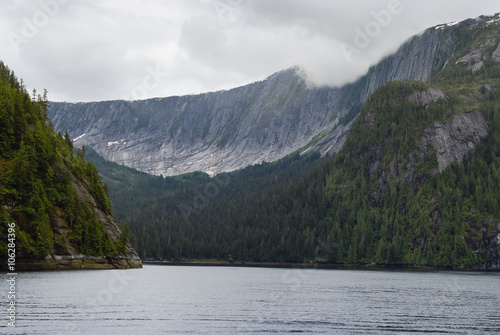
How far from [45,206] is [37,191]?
4.39 metres

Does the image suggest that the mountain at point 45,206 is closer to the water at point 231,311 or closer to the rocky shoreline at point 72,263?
the rocky shoreline at point 72,263

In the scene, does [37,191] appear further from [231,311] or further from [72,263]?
[231,311]

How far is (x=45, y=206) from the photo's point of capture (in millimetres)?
118312

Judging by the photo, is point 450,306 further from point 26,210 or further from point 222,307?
point 26,210

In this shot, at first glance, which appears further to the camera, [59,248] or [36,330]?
[59,248]

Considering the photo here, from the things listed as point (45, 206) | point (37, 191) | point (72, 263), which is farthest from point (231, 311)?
point (72, 263)

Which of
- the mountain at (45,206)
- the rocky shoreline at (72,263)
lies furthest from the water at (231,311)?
the rocky shoreline at (72,263)

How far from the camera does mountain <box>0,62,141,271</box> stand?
10919 cm

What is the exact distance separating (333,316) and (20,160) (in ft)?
251

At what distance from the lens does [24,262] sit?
111 m

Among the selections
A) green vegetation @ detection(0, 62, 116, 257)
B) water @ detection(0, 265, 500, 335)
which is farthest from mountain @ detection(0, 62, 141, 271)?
water @ detection(0, 265, 500, 335)

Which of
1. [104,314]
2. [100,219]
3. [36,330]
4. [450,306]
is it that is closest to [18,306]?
[104,314]

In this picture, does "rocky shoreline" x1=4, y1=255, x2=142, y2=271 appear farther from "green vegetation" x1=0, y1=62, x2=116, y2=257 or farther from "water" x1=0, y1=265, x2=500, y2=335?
"water" x1=0, y1=265, x2=500, y2=335

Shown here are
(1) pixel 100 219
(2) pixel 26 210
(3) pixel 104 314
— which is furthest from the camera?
(1) pixel 100 219
